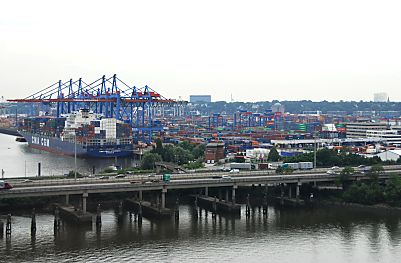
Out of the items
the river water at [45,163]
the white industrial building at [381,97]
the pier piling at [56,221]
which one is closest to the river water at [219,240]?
the pier piling at [56,221]

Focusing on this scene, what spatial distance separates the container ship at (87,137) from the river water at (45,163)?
1365 millimetres

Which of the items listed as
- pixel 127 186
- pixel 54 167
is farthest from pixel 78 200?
pixel 54 167

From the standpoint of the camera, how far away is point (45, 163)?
4094 centimetres

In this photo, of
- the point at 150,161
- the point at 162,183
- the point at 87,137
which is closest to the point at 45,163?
the point at 87,137

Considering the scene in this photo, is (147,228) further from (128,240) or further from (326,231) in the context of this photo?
(326,231)

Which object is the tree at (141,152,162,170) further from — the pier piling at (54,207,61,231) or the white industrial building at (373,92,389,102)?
the white industrial building at (373,92,389,102)

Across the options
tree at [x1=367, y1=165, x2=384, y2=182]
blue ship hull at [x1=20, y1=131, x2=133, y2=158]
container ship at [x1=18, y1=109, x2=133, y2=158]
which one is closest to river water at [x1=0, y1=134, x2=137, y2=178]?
blue ship hull at [x1=20, y1=131, x2=133, y2=158]

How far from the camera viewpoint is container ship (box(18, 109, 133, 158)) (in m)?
47.7

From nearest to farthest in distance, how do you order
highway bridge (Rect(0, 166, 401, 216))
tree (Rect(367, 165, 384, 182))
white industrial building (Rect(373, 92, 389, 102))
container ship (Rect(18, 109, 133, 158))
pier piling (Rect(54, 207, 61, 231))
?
pier piling (Rect(54, 207, 61, 231)) < highway bridge (Rect(0, 166, 401, 216)) < tree (Rect(367, 165, 384, 182)) < container ship (Rect(18, 109, 133, 158)) < white industrial building (Rect(373, 92, 389, 102))

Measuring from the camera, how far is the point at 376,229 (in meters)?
19.7

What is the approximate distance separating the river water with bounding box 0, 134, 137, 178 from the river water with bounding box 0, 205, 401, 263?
532 inches

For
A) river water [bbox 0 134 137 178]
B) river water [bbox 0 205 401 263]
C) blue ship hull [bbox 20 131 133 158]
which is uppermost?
blue ship hull [bbox 20 131 133 158]

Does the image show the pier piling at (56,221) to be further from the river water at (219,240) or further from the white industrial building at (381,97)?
the white industrial building at (381,97)

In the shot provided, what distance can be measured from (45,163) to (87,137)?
7511 mm
